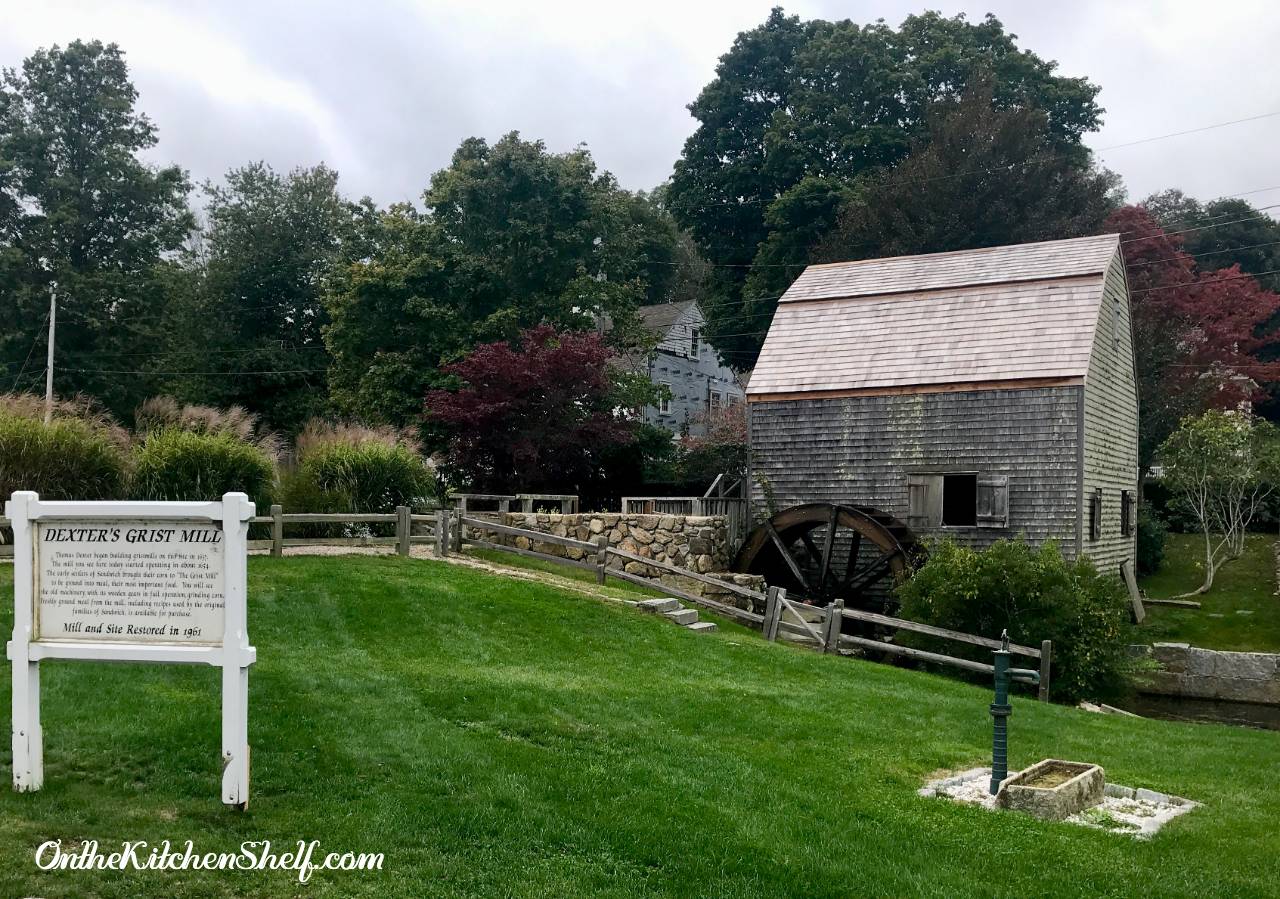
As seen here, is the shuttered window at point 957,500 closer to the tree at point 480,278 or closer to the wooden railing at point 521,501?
the wooden railing at point 521,501

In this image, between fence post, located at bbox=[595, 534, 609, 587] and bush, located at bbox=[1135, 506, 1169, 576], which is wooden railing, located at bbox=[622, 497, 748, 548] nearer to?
fence post, located at bbox=[595, 534, 609, 587]

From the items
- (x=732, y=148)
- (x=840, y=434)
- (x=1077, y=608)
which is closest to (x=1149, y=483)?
(x=840, y=434)

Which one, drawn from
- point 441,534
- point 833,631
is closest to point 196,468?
point 441,534

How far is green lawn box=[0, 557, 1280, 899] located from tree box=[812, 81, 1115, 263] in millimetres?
24181

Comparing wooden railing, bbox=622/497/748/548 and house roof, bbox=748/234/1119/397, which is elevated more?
house roof, bbox=748/234/1119/397

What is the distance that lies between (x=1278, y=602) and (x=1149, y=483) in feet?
26.3

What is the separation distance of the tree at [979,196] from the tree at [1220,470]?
9473 millimetres

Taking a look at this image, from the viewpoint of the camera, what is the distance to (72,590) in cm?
A: 564

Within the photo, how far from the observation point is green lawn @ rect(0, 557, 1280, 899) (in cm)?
496

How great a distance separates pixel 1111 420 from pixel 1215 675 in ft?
15.7

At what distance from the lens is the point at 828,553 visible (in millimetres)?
19312

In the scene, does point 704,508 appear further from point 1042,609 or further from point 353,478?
point 1042,609

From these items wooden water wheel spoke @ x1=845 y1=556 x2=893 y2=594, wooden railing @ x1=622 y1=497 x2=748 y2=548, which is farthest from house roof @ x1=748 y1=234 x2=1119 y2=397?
wooden water wheel spoke @ x1=845 y1=556 x2=893 y2=594

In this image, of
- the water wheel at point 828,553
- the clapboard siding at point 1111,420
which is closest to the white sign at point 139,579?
the water wheel at point 828,553
